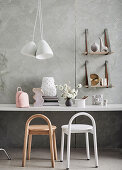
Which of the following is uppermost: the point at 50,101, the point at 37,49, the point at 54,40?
the point at 54,40

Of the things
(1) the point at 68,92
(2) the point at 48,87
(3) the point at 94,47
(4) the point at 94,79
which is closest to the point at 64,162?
(1) the point at 68,92

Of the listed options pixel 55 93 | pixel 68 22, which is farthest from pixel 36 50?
pixel 68 22

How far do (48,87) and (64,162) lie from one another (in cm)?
117

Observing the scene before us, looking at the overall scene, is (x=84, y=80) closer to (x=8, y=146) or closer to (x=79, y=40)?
(x=79, y=40)

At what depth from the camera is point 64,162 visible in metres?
3.80

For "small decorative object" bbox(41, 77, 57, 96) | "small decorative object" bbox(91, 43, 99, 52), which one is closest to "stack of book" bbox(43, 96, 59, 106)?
"small decorative object" bbox(41, 77, 57, 96)

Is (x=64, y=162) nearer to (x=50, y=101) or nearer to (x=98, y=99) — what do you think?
(x=50, y=101)

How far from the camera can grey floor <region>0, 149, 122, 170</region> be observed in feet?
11.8

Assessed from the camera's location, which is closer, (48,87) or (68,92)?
(68,92)

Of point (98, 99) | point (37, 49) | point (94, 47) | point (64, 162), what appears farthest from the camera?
point (94, 47)

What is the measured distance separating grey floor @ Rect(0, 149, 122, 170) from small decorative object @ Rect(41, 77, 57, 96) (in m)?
0.93

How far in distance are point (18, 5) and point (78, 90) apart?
1.73 metres

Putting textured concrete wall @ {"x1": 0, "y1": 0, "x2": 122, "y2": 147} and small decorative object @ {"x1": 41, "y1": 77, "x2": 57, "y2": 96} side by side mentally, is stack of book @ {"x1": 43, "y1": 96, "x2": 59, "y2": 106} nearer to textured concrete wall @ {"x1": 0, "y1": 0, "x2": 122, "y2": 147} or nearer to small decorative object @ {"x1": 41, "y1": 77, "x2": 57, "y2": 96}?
small decorative object @ {"x1": 41, "y1": 77, "x2": 57, "y2": 96}

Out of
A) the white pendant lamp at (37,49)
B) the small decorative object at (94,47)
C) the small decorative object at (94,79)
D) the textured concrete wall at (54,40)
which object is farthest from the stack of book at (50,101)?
the small decorative object at (94,47)
